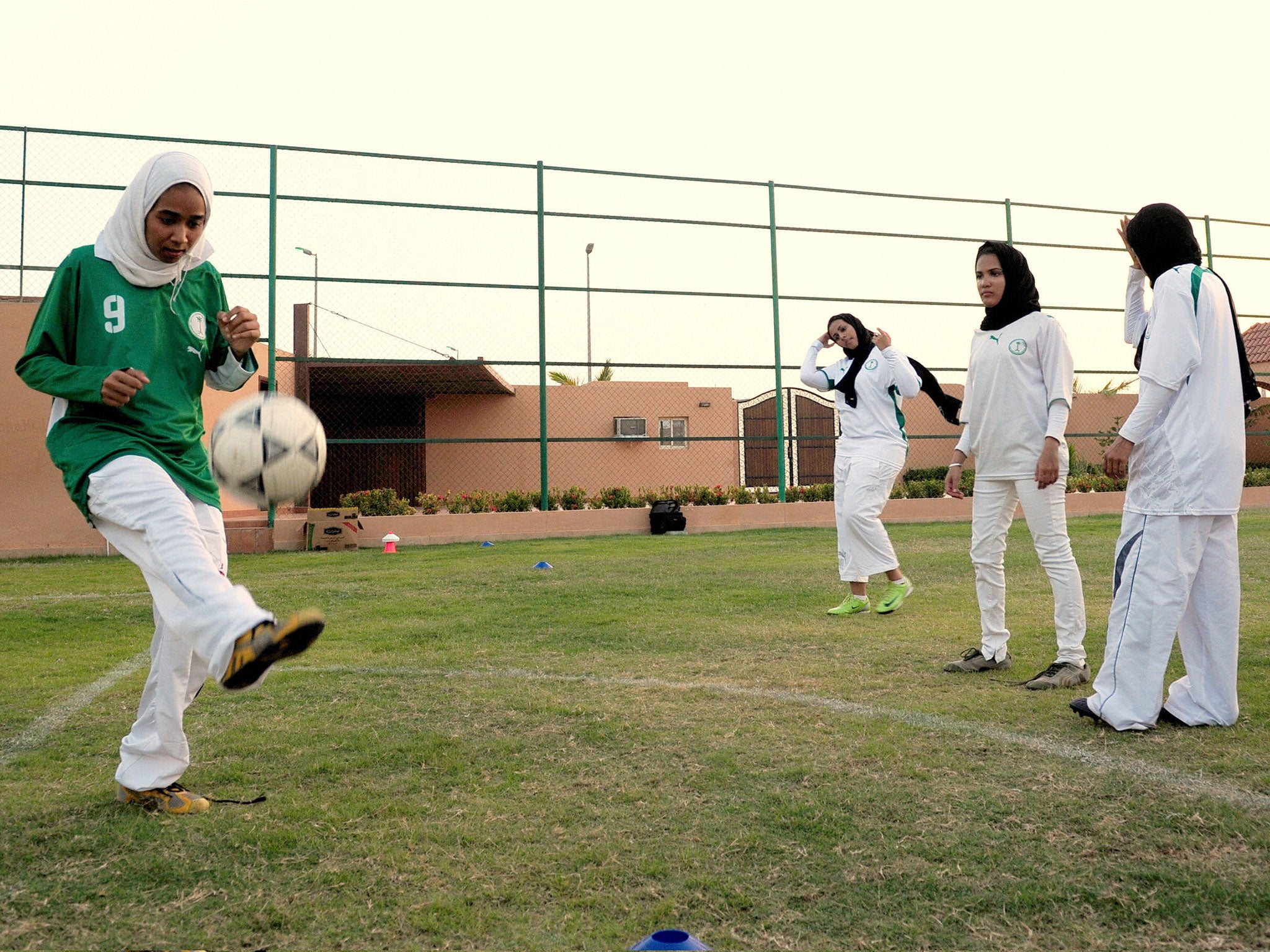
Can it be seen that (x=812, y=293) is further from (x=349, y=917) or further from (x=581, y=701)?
(x=349, y=917)

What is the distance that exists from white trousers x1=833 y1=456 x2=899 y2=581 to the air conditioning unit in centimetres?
1719

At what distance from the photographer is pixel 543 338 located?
48.6 feet

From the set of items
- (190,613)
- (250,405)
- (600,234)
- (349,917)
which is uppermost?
(600,234)

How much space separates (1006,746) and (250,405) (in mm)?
2877

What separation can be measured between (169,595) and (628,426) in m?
22.6

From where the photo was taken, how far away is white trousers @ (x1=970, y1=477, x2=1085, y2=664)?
185 inches

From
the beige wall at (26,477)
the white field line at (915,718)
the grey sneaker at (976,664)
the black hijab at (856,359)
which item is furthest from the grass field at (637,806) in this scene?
the beige wall at (26,477)

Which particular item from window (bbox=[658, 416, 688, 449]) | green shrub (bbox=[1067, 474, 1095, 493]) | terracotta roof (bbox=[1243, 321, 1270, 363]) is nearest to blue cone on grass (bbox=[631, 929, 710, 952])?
green shrub (bbox=[1067, 474, 1095, 493])

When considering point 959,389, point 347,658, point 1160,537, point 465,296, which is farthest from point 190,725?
point 959,389

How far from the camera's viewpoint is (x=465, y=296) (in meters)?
14.4

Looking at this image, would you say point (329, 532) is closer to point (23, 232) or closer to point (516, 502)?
point (516, 502)

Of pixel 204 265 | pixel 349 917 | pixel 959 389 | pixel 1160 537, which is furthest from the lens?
pixel 959 389

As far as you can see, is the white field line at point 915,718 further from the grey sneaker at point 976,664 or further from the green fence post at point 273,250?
the green fence post at point 273,250

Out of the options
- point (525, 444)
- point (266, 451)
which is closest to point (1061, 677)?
point (266, 451)
